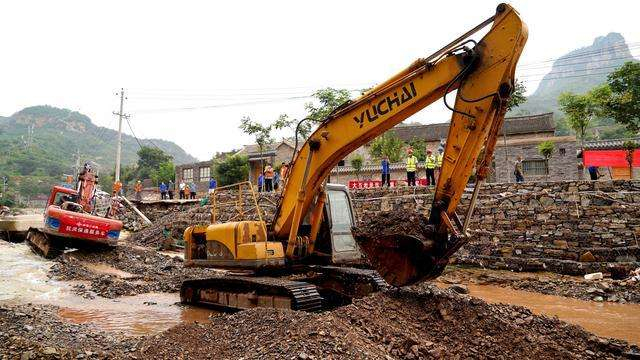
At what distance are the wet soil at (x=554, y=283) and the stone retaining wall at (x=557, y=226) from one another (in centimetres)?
55

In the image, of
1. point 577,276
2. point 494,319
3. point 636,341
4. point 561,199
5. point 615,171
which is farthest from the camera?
point 615,171

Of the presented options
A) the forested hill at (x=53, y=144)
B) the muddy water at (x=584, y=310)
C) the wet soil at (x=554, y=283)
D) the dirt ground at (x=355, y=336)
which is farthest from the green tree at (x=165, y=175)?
the dirt ground at (x=355, y=336)

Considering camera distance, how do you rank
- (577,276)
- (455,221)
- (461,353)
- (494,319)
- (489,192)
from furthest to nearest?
1. (489,192)
2. (577,276)
3. (455,221)
4. (494,319)
5. (461,353)

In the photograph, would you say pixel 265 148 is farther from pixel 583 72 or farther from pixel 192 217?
pixel 583 72

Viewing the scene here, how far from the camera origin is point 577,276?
11281 mm

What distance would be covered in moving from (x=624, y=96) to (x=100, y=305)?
78.6 feet

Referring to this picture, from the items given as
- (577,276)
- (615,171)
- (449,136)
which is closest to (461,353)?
(449,136)

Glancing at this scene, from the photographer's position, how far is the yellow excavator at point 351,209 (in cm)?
532

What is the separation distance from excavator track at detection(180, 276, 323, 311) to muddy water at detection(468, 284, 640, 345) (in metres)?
4.53

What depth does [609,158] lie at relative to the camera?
16.7 meters

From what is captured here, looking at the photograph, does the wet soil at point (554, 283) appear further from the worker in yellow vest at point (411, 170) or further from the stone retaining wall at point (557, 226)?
the worker in yellow vest at point (411, 170)

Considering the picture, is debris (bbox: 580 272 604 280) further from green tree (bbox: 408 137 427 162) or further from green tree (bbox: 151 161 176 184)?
green tree (bbox: 151 161 176 184)

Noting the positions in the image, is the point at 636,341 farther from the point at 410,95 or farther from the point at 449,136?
the point at 410,95

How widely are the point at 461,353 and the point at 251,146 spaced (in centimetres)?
4373
